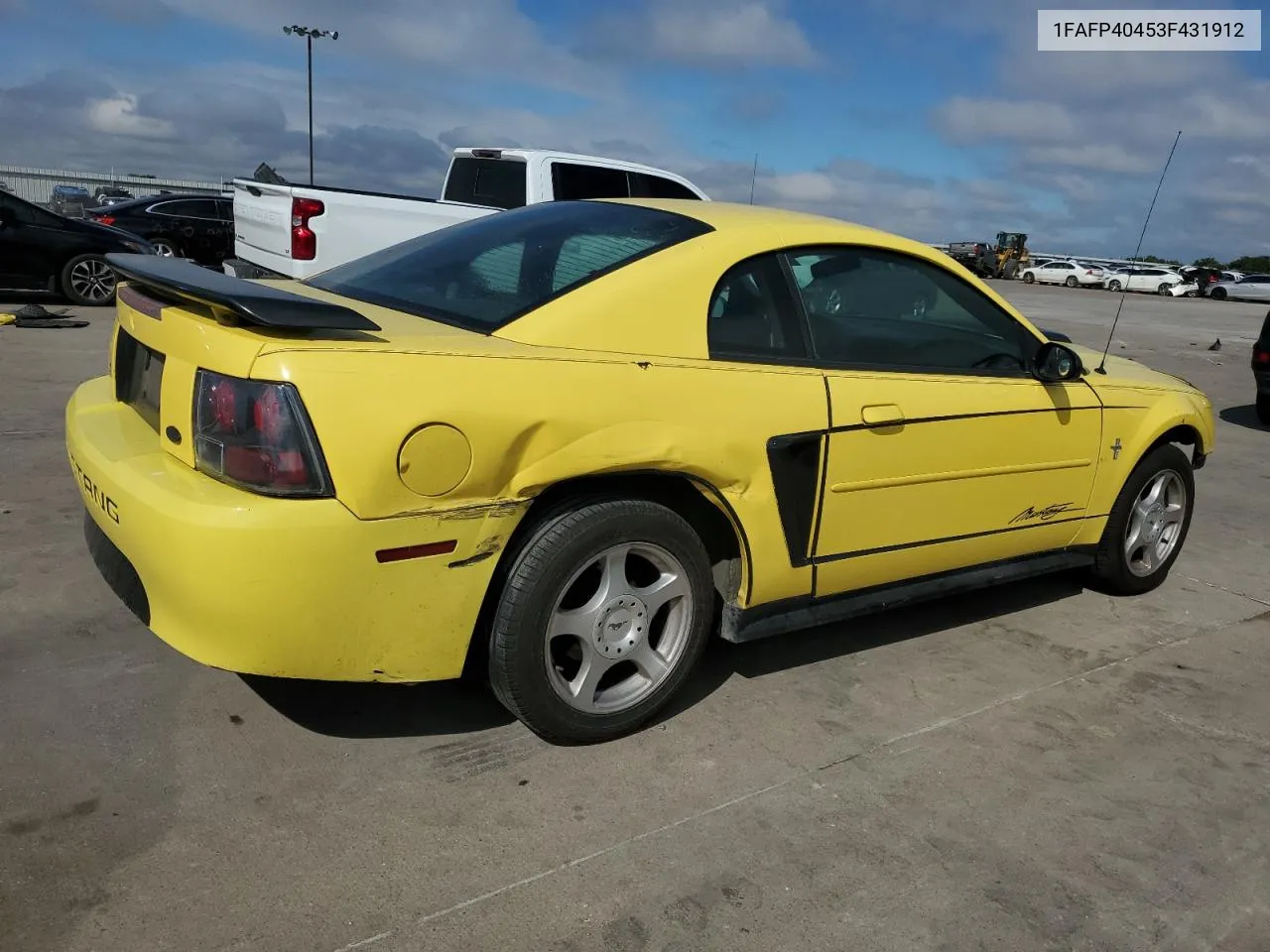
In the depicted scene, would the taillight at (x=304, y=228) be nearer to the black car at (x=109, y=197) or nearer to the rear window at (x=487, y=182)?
the rear window at (x=487, y=182)

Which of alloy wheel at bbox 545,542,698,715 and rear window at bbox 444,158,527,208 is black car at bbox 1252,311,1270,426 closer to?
rear window at bbox 444,158,527,208

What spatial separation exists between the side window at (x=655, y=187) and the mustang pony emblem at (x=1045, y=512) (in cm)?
643

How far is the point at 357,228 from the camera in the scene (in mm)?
8445

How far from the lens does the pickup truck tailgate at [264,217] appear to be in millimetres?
8336

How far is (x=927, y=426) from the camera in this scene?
3.29m

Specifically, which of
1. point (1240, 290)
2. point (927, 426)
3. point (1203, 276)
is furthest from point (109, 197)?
point (1240, 290)

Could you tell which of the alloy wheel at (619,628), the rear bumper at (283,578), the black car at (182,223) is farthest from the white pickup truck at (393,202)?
the black car at (182,223)

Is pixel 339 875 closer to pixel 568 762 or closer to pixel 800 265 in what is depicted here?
pixel 568 762

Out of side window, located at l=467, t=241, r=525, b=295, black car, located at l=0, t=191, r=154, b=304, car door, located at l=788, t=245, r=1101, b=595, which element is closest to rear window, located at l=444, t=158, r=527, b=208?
black car, located at l=0, t=191, r=154, b=304

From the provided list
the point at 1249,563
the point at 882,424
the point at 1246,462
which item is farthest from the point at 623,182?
the point at 882,424

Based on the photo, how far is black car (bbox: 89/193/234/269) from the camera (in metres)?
16.5

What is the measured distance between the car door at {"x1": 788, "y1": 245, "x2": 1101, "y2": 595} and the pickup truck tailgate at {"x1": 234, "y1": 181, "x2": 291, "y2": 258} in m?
6.18

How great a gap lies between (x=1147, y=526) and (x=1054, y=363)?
3.97 feet

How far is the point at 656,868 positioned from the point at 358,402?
1.30 metres
